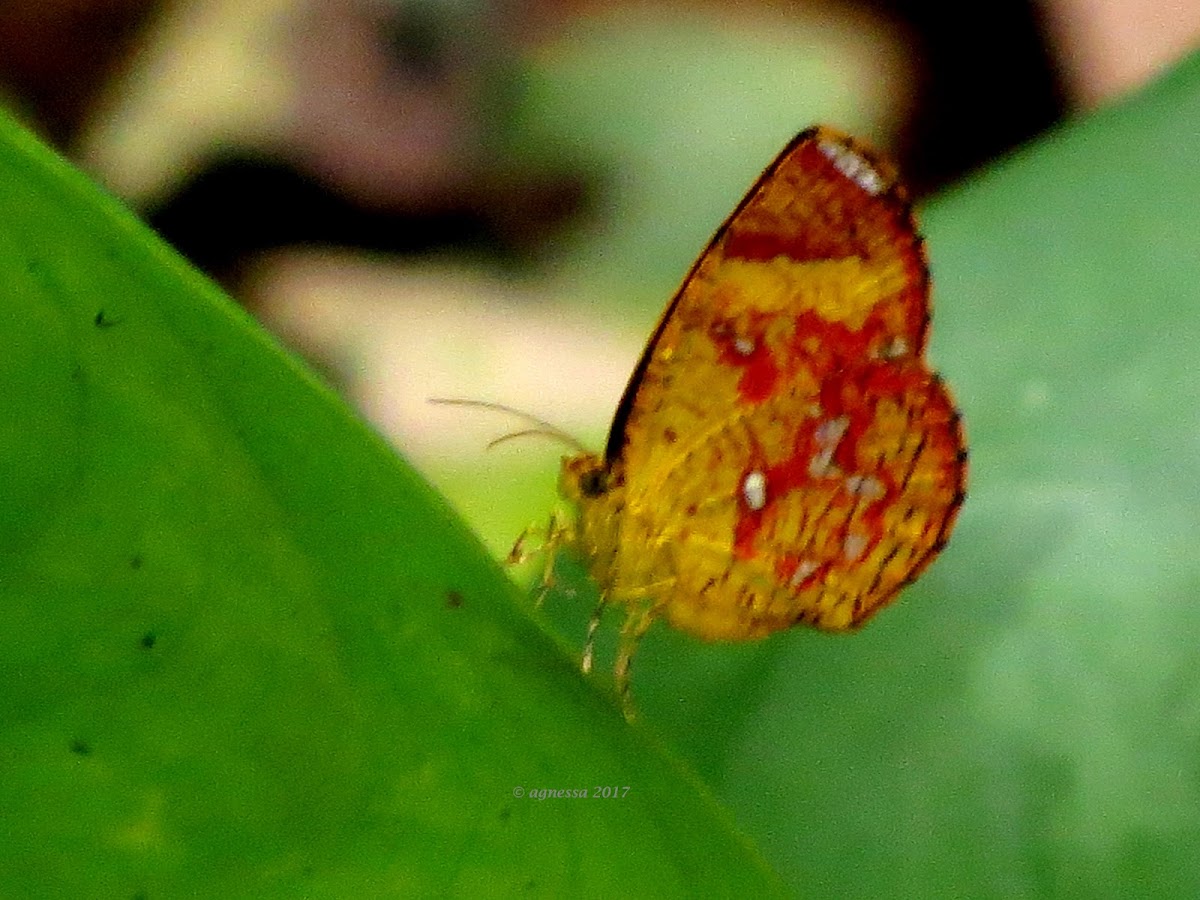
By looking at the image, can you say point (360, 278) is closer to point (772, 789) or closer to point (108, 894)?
point (772, 789)

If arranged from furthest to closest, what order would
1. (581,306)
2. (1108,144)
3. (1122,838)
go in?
(581,306), (1108,144), (1122,838)

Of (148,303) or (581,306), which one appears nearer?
(148,303)

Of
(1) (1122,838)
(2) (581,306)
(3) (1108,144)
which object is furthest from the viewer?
(2) (581,306)

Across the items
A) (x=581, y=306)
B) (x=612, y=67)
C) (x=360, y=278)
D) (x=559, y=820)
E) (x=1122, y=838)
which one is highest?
(x=612, y=67)

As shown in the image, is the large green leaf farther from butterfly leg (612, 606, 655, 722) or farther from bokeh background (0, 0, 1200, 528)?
bokeh background (0, 0, 1200, 528)

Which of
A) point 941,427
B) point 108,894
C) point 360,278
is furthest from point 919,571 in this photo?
point 360,278

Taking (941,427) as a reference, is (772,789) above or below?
below

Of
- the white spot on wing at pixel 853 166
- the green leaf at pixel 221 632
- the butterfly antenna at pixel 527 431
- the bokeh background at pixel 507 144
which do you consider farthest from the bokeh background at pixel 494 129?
the green leaf at pixel 221 632

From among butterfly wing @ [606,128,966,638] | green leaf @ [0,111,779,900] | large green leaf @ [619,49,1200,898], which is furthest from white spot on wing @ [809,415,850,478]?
green leaf @ [0,111,779,900]
